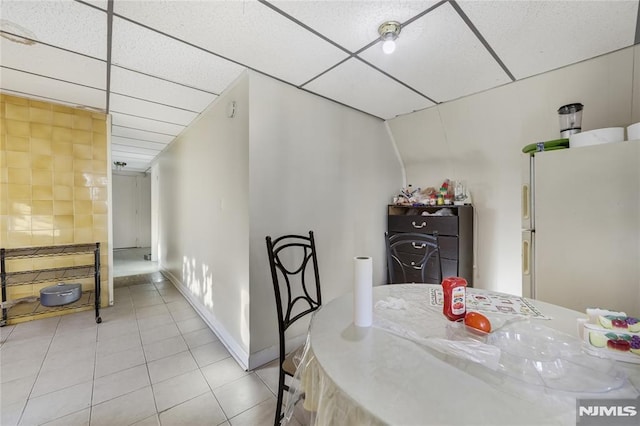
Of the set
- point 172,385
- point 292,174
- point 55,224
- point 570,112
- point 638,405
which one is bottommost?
point 172,385

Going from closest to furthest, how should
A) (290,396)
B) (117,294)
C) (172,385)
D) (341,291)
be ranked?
(290,396)
(172,385)
(341,291)
(117,294)

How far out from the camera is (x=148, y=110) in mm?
2982

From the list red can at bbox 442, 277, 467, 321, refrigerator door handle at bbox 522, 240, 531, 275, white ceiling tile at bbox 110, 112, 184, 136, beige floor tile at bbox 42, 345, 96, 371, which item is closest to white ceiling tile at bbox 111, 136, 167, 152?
white ceiling tile at bbox 110, 112, 184, 136

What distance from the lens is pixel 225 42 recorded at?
5.66ft

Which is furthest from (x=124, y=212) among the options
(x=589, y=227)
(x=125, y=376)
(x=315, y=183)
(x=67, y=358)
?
(x=589, y=227)

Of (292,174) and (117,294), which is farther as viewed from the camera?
(117,294)

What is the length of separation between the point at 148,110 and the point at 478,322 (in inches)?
143

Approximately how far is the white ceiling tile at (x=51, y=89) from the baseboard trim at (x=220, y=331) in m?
2.53

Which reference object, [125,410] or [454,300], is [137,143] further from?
[454,300]

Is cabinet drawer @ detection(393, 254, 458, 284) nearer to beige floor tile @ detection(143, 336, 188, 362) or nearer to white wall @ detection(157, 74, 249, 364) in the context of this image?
white wall @ detection(157, 74, 249, 364)

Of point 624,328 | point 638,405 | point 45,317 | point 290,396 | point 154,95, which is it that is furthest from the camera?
point 45,317

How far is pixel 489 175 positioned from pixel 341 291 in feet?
6.49

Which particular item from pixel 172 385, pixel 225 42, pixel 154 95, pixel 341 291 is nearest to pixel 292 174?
pixel 225 42

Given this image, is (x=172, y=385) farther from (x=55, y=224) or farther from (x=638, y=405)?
(x=55, y=224)
